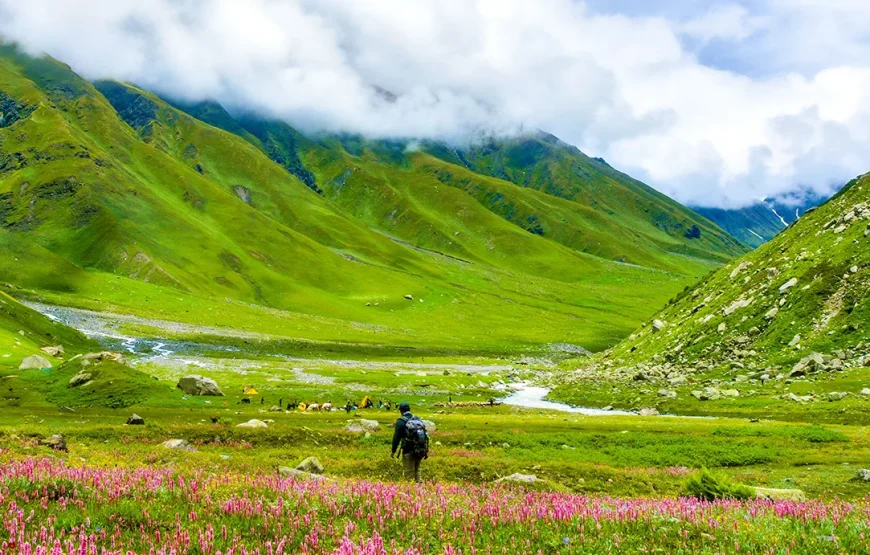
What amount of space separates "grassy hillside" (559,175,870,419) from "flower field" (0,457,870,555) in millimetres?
42361

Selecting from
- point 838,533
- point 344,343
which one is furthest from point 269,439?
point 344,343

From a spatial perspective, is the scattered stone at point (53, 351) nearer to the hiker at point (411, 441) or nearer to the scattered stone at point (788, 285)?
the hiker at point (411, 441)

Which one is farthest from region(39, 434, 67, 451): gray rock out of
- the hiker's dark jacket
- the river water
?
the river water

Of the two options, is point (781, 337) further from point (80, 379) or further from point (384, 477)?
point (80, 379)

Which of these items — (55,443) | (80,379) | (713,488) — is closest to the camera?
(713,488)

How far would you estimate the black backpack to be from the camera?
1916cm

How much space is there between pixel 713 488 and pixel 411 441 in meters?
9.36

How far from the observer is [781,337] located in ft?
199

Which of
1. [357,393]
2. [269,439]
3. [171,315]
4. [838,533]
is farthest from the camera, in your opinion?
[171,315]

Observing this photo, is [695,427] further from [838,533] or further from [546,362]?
[546,362]

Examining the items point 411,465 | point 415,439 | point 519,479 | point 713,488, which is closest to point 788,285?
point 519,479

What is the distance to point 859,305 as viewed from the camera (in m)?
56.2

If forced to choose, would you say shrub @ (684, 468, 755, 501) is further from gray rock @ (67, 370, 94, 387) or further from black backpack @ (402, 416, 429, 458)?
gray rock @ (67, 370, 94, 387)

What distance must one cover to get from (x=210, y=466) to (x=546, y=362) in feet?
420
